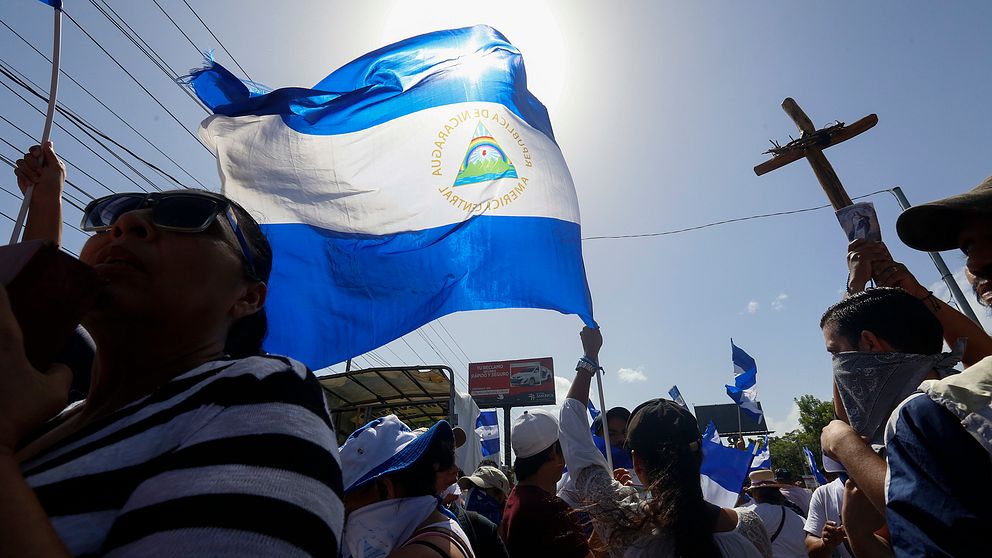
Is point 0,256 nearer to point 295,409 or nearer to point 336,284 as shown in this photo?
point 295,409

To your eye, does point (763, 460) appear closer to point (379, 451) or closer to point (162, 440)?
point (379, 451)

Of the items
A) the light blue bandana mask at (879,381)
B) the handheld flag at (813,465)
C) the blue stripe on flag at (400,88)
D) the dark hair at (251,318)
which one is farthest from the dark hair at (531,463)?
the handheld flag at (813,465)

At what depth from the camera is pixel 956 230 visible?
164 centimetres

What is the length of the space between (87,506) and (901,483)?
173 cm

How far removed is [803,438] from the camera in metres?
50.4

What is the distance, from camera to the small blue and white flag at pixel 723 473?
3.68 m

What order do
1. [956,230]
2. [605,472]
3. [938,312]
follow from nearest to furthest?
[956,230], [938,312], [605,472]

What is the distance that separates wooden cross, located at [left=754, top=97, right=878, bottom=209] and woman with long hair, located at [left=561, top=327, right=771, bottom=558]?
11.2ft

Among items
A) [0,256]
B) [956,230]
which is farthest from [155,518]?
[956,230]

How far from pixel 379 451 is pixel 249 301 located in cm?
128

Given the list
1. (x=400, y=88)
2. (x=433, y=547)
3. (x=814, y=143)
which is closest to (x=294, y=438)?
(x=433, y=547)

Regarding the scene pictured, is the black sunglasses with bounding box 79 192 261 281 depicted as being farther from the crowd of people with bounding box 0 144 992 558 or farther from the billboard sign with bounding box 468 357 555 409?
the billboard sign with bounding box 468 357 555 409

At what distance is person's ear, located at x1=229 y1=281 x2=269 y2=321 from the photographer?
1349mm

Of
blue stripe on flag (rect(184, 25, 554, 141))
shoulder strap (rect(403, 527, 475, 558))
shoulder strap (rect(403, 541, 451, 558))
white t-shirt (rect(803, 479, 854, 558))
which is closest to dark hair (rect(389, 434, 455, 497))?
shoulder strap (rect(403, 527, 475, 558))
